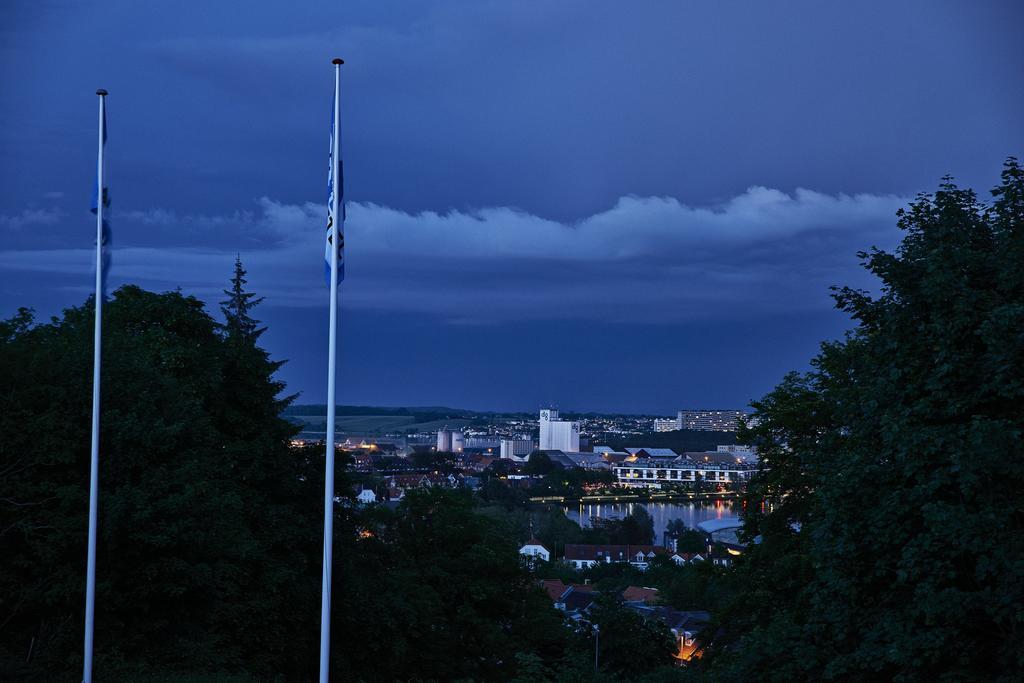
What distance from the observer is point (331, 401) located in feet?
39.8

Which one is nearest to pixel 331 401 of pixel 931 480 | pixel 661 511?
pixel 931 480

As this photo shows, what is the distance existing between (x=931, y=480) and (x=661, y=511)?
143365 millimetres

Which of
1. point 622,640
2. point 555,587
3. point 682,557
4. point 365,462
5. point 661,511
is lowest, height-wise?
point 661,511

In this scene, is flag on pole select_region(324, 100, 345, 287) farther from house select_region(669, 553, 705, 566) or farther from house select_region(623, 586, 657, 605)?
house select_region(669, 553, 705, 566)

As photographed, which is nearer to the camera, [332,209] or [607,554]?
[332,209]

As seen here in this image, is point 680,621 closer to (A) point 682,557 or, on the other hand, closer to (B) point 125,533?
(A) point 682,557

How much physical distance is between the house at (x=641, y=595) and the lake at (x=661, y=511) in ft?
188

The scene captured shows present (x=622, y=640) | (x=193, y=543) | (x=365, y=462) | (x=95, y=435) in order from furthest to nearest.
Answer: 1. (x=365, y=462)
2. (x=622, y=640)
3. (x=193, y=543)
4. (x=95, y=435)

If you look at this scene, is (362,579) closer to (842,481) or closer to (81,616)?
(81,616)

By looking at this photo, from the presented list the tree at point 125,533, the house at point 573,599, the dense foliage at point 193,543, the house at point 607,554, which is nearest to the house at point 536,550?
the house at point 607,554

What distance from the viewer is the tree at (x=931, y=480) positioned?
484 inches

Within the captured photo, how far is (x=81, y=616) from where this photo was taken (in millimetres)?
18141

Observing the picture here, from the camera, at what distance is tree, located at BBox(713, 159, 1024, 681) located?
40.4ft

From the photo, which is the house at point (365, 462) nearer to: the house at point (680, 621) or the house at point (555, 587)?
the house at point (555, 587)
